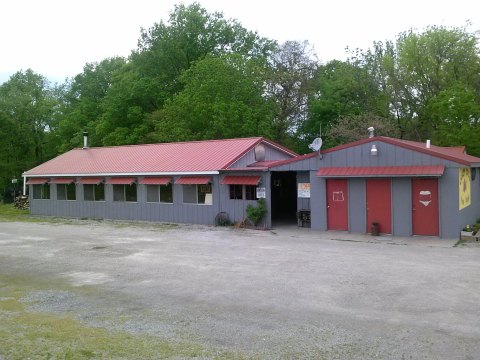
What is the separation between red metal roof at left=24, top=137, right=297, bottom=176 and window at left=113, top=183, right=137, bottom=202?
34.7 inches

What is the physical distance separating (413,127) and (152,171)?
22092 mm

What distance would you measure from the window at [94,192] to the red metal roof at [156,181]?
3541mm

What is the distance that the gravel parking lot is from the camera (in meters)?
6.80

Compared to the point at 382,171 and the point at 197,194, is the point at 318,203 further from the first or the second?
the point at 197,194

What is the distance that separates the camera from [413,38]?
36.0m

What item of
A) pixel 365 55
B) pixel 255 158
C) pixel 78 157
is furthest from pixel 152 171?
pixel 365 55

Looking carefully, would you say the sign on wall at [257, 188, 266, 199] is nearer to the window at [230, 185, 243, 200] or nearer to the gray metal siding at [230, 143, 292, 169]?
the window at [230, 185, 243, 200]

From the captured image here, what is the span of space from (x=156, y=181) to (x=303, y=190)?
7199 millimetres

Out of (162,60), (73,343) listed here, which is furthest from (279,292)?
(162,60)

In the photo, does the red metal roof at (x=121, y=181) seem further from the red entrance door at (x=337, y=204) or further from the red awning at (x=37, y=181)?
the red entrance door at (x=337, y=204)

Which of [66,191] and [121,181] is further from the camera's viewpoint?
[66,191]

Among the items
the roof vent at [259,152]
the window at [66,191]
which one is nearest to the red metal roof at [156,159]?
the roof vent at [259,152]

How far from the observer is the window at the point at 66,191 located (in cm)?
2725

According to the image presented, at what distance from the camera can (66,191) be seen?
→ 27.7 m
